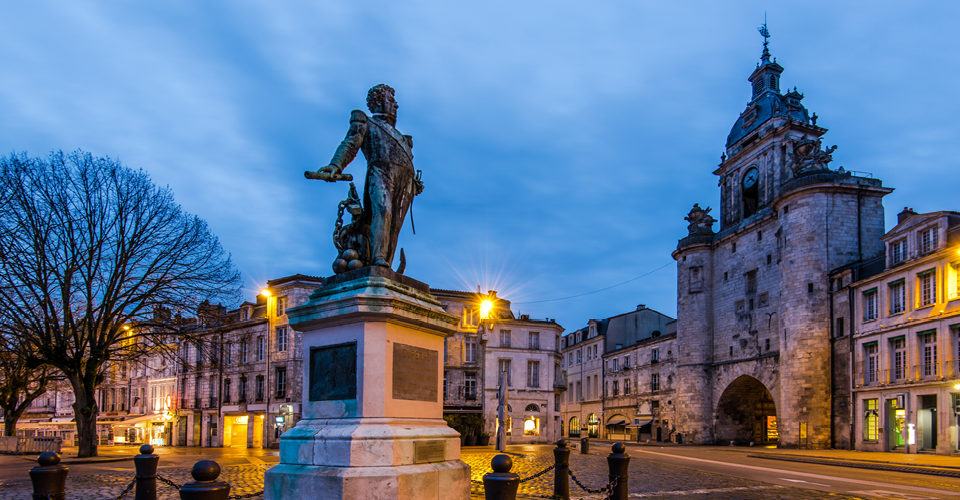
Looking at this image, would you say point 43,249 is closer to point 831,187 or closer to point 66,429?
point 831,187

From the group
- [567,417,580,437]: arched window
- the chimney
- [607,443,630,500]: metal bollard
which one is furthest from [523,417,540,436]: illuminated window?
[607,443,630,500]: metal bollard

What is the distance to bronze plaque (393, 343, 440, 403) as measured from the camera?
6.50m

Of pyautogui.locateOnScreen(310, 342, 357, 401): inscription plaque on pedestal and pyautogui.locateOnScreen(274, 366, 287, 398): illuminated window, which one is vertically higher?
pyautogui.locateOnScreen(310, 342, 357, 401): inscription plaque on pedestal

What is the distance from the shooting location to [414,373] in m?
6.73

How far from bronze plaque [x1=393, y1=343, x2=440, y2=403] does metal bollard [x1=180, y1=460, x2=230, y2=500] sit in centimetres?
218

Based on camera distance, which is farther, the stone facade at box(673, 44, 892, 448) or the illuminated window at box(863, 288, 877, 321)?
the stone facade at box(673, 44, 892, 448)

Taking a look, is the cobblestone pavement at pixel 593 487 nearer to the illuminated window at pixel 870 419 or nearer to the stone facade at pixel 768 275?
the illuminated window at pixel 870 419

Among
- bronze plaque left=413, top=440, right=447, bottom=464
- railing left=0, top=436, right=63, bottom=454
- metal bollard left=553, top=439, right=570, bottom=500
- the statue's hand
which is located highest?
the statue's hand

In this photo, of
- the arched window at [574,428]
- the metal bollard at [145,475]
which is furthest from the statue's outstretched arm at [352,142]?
the arched window at [574,428]

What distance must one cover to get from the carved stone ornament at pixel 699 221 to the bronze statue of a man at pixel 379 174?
4689cm

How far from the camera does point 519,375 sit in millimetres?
46625

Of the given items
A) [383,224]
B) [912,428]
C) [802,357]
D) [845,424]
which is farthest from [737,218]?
[383,224]

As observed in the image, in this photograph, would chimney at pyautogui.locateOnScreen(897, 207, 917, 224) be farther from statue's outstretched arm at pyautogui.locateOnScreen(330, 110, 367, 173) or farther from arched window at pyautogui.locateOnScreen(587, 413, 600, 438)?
arched window at pyautogui.locateOnScreen(587, 413, 600, 438)

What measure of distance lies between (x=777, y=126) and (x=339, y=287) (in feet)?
151
